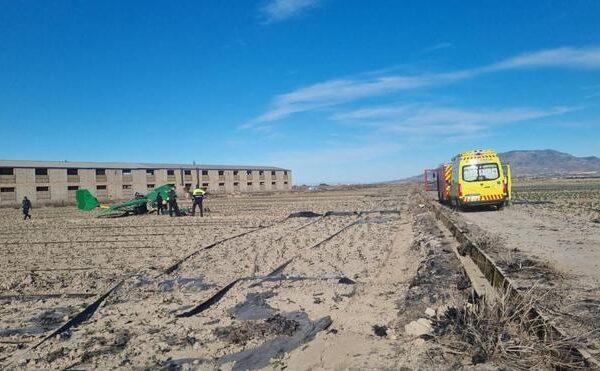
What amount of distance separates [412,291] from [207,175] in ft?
246

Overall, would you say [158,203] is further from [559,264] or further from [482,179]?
[559,264]

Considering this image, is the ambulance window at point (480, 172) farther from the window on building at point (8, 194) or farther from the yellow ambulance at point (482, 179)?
the window on building at point (8, 194)

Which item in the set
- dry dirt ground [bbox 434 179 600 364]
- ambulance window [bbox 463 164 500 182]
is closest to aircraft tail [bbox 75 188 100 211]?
ambulance window [bbox 463 164 500 182]

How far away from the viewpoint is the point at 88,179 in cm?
6041

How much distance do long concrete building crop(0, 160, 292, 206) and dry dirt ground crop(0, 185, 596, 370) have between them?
36.3m

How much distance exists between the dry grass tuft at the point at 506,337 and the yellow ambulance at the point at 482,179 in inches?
667

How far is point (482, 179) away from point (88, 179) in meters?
53.6

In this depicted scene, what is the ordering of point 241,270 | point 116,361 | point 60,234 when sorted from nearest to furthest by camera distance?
point 116,361 < point 241,270 < point 60,234

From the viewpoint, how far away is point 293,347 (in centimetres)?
484

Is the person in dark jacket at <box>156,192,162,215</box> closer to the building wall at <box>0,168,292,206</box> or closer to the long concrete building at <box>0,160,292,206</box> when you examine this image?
the building wall at <box>0,168,292,206</box>

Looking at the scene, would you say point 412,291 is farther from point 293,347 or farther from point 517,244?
point 517,244

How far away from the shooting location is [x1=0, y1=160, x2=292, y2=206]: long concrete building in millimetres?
54812

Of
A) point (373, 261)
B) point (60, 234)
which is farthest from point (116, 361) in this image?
point (60, 234)

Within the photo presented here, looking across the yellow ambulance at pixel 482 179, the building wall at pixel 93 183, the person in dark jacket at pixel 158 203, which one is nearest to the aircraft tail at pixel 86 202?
the person in dark jacket at pixel 158 203
